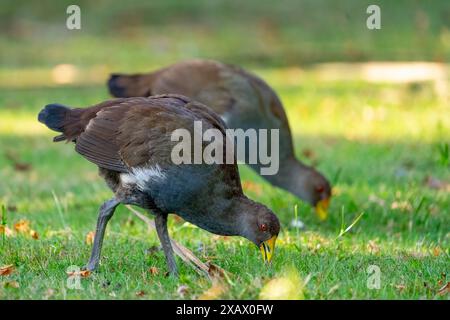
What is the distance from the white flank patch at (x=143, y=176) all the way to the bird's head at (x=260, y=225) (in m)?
0.48

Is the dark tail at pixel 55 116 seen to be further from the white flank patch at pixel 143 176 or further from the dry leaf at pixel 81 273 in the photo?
the dry leaf at pixel 81 273

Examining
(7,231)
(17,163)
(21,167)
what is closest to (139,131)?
(7,231)

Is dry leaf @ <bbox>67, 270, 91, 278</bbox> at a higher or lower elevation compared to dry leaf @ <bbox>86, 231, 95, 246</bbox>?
higher

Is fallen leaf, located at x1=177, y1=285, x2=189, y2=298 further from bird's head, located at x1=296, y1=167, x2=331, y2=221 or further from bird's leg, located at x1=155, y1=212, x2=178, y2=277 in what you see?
bird's head, located at x1=296, y1=167, x2=331, y2=221

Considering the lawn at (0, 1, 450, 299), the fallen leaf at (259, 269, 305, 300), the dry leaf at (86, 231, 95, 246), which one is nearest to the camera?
the fallen leaf at (259, 269, 305, 300)

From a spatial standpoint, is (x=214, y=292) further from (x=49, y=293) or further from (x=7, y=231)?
(x=7, y=231)

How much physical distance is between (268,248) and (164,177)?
695 mm

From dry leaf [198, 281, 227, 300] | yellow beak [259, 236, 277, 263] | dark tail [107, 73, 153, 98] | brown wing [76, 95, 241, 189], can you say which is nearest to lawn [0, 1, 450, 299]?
dry leaf [198, 281, 227, 300]

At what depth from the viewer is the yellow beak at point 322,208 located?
22.7ft

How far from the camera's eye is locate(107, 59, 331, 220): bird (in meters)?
7.29

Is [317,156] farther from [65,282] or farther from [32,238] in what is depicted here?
[65,282]

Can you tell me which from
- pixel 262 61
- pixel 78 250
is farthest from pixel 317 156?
pixel 262 61

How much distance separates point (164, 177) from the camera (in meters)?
4.70

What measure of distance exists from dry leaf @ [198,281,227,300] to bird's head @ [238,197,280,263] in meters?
0.66
